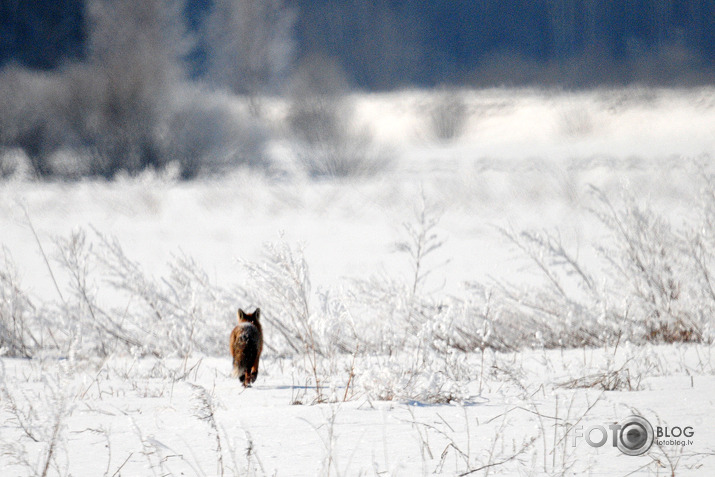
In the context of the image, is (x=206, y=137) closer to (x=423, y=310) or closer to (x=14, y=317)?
(x=14, y=317)

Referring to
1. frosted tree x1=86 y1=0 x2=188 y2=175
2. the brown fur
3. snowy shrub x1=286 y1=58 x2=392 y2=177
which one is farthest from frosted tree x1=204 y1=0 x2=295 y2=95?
the brown fur

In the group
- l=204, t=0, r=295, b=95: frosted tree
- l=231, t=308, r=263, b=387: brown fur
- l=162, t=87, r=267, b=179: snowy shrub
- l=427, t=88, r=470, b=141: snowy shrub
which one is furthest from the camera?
l=204, t=0, r=295, b=95: frosted tree

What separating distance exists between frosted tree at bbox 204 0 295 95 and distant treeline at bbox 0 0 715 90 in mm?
1191

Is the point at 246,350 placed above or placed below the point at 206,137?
below

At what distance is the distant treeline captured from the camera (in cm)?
2195

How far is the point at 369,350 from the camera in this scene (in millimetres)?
3799

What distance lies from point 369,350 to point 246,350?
122cm

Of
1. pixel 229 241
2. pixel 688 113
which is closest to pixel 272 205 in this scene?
pixel 229 241

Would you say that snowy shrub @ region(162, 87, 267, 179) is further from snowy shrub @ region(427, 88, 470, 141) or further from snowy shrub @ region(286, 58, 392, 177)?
snowy shrub @ region(427, 88, 470, 141)

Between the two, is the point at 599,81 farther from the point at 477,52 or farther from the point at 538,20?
the point at 538,20

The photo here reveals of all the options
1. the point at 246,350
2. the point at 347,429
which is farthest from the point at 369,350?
the point at 347,429

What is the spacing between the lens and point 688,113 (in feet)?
43.3

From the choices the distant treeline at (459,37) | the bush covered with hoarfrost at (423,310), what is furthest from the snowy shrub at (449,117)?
the bush covered with hoarfrost at (423,310)

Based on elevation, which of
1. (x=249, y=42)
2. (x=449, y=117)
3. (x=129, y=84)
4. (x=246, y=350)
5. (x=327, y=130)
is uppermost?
(x=249, y=42)
